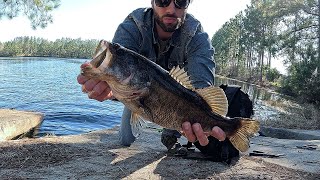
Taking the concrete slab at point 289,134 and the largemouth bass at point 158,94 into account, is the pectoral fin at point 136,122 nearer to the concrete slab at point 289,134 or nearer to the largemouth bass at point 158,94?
the largemouth bass at point 158,94

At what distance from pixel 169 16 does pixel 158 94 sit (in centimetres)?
201

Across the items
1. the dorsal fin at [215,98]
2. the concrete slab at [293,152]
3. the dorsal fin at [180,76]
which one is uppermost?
the dorsal fin at [180,76]

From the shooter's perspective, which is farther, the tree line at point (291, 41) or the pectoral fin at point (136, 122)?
the tree line at point (291, 41)

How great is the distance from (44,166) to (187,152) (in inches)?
102

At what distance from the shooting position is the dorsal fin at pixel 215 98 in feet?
11.0

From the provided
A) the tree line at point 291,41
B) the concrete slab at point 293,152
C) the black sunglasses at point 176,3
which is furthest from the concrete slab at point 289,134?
the tree line at point 291,41

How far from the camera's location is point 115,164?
6.08 metres

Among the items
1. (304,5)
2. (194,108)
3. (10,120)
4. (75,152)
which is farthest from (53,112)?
(304,5)

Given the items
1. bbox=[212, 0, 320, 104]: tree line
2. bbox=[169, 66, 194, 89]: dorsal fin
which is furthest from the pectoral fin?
bbox=[212, 0, 320, 104]: tree line

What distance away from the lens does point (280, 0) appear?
3906cm

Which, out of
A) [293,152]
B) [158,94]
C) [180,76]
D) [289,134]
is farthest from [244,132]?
[289,134]

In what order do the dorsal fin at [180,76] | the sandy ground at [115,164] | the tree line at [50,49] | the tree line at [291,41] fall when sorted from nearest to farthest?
the dorsal fin at [180,76] < the sandy ground at [115,164] < the tree line at [291,41] < the tree line at [50,49]

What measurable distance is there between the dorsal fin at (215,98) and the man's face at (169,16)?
1.77m

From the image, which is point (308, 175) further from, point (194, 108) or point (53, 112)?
point (53, 112)
